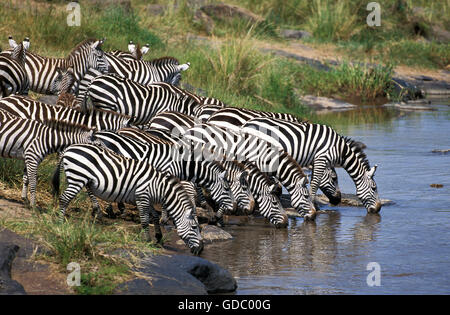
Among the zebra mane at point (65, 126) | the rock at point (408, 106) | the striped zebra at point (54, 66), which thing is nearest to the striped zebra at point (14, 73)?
the striped zebra at point (54, 66)

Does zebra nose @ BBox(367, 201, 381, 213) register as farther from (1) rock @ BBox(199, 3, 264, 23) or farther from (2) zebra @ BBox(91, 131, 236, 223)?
(1) rock @ BBox(199, 3, 264, 23)

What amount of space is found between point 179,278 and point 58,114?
166 inches

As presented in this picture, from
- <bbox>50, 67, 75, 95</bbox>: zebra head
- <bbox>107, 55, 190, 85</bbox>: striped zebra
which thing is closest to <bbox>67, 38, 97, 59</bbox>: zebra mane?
<bbox>50, 67, 75, 95</bbox>: zebra head

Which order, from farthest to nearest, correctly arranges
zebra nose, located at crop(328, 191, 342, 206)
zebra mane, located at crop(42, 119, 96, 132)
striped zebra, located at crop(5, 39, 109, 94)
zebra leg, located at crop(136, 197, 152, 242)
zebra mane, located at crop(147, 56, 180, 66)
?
zebra mane, located at crop(147, 56, 180, 66) → striped zebra, located at crop(5, 39, 109, 94) → zebra nose, located at crop(328, 191, 342, 206) → zebra mane, located at crop(42, 119, 96, 132) → zebra leg, located at crop(136, 197, 152, 242)

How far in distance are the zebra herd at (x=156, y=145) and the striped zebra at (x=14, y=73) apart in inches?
0.7

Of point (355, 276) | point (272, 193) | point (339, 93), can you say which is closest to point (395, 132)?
point (339, 93)

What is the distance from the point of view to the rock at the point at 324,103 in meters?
21.3

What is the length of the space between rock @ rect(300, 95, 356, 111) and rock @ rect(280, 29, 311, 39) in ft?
19.1

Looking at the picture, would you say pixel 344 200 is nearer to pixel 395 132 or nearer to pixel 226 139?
pixel 226 139

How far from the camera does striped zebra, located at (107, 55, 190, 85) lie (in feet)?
43.5

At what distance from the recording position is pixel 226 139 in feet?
36.1

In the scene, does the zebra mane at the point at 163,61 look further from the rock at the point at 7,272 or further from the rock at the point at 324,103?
the rock at the point at 324,103

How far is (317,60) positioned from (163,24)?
5.08 metres

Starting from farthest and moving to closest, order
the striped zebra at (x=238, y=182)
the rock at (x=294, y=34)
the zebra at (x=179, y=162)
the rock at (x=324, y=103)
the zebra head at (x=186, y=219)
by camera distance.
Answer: the rock at (x=294, y=34) → the rock at (x=324, y=103) → the striped zebra at (x=238, y=182) → the zebra at (x=179, y=162) → the zebra head at (x=186, y=219)
